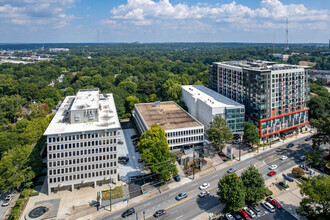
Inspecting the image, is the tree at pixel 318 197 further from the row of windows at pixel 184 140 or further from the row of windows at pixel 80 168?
the row of windows at pixel 80 168

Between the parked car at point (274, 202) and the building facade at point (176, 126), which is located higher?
the building facade at point (176, 126)

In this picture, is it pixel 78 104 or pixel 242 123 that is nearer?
pixel 78 104

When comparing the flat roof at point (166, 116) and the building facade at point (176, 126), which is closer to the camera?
the building facade at point (176, 126)

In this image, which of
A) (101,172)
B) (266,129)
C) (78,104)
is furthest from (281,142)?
(78,104)

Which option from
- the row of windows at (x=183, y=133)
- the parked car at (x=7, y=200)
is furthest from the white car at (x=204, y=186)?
the parked car at (x=7, y=200)

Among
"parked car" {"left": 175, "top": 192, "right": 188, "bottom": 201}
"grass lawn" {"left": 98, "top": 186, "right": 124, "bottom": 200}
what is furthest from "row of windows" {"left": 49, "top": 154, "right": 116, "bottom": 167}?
"parked car" {"left": 175, "top": 192, "right": 188, "bottom": 201}

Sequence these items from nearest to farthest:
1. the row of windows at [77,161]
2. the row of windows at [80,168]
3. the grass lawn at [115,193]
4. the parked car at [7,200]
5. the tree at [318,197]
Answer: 1. the tree at [318,197]
2. the parked car at [7,200]
3. the grass lawn at [115,193]
4. the row of windows at [77,161]
5. the row of windows at [80,168]

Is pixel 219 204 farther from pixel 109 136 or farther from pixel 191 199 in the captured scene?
pixel 109 136
